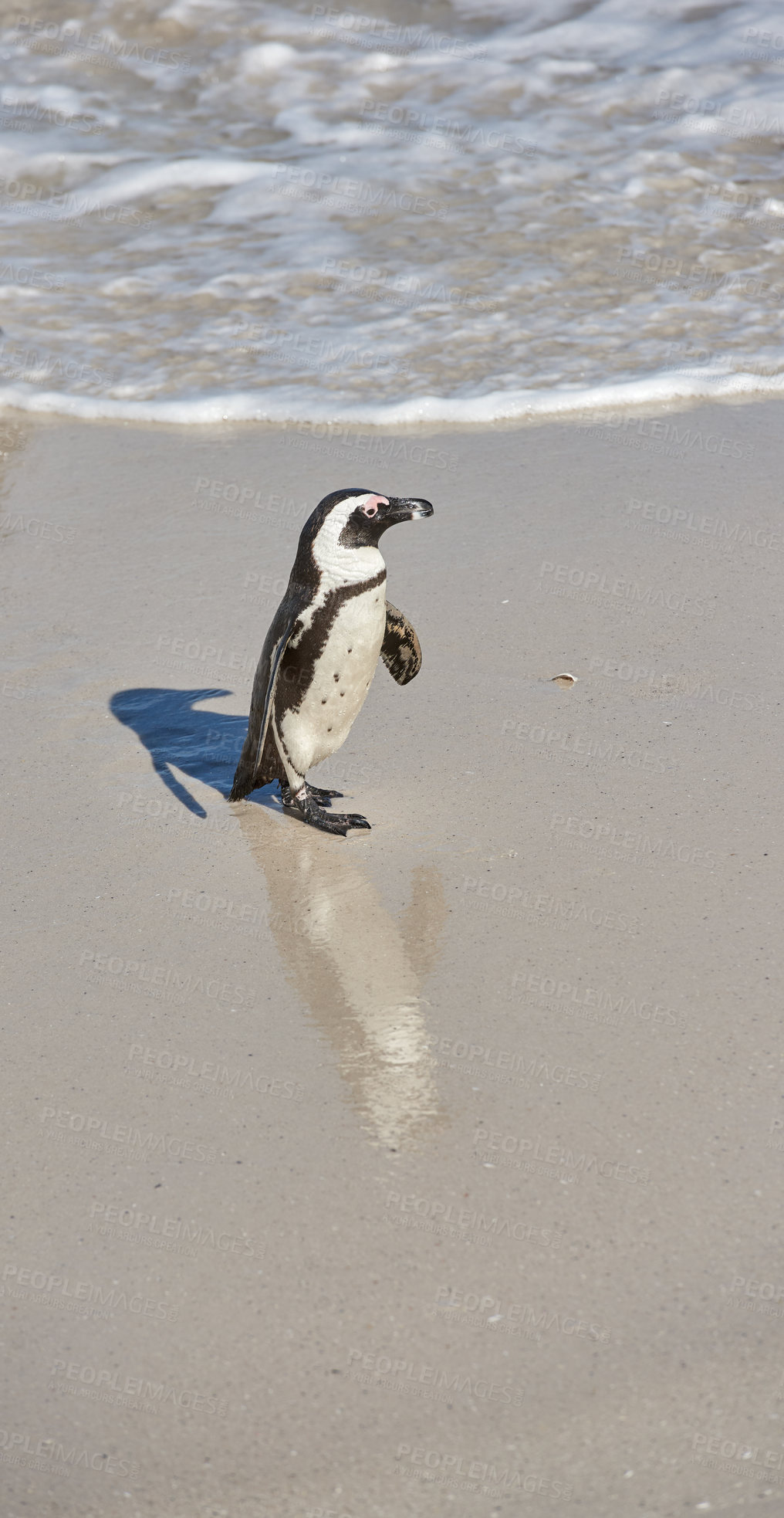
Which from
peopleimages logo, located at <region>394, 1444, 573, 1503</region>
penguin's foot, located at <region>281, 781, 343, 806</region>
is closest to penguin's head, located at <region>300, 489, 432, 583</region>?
penguin's foot, located at <region>281, 781, 343, 806</region>

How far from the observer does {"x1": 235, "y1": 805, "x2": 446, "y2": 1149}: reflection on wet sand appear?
267 cm

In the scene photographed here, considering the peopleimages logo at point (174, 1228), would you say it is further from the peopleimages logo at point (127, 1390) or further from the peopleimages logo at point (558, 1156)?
the peopleimages logo at point (558, 1156)

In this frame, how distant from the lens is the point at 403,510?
3307 mm

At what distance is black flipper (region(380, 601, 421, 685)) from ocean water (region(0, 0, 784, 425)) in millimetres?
2639

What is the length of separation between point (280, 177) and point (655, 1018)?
7.77 meters

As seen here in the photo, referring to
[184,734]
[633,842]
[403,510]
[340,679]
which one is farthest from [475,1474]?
[184,734]

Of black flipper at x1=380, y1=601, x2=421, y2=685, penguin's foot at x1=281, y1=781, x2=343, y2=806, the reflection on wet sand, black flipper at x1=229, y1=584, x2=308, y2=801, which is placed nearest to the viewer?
the reflection on wet sand

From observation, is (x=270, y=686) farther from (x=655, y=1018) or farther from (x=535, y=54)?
(x=535, y=54)

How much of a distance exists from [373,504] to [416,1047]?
1266 mm

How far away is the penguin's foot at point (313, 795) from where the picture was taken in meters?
3.59

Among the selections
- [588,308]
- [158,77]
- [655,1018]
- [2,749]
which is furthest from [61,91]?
[655,1018]

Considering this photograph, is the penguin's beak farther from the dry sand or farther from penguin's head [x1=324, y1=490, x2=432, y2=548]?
the dry sand

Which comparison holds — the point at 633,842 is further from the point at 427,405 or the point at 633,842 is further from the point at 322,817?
the point at 427,405

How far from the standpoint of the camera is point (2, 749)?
3994 millimetres
